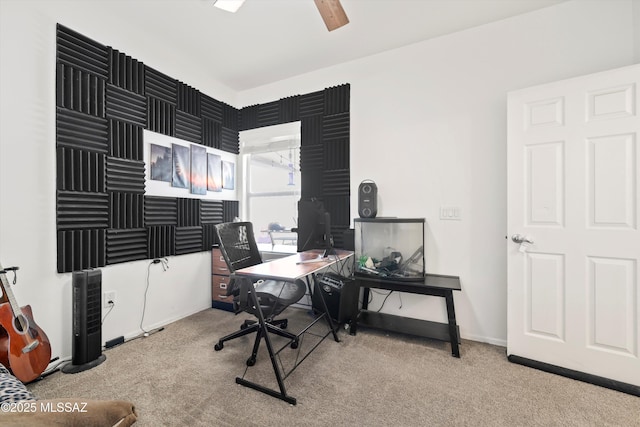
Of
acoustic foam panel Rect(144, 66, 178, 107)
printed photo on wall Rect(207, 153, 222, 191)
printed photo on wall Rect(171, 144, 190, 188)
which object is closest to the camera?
acoustic foam panel Rect(144, 66, 178, 107)

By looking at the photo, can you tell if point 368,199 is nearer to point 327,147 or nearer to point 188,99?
point 327,147

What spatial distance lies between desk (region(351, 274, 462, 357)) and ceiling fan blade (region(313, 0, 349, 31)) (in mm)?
2266

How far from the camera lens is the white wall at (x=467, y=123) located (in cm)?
221

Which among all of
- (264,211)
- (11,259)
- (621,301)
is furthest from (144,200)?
(621,301)

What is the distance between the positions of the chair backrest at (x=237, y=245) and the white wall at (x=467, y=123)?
1.46m

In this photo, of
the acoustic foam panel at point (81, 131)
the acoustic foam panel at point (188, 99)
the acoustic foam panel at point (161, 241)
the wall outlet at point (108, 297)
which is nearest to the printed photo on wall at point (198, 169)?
the acoustic foam panel at point (188, 99)

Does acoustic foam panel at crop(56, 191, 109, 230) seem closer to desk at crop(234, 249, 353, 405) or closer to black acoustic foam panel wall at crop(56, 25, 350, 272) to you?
black acoustic foam panel wall at crop(56, 25, 350, 272)

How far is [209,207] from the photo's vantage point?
11.3 feet

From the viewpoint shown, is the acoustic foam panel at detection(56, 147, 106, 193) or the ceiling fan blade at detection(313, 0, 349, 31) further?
the acoustic foam panel at detection(56, 147, 106, 193)

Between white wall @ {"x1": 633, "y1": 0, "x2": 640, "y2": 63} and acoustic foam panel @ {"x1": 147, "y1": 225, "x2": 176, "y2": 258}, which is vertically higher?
white wall @ {"x1": 633, "y1": 0, "x2": 640, "y2": 63}

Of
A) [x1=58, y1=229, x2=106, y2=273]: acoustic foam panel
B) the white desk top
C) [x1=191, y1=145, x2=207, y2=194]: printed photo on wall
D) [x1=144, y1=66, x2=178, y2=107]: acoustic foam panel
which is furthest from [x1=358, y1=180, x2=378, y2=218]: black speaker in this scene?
[x1=58, y1=229, x2=106, y2=273]: acoustic foam panel

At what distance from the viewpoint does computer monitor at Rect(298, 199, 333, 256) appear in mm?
2350

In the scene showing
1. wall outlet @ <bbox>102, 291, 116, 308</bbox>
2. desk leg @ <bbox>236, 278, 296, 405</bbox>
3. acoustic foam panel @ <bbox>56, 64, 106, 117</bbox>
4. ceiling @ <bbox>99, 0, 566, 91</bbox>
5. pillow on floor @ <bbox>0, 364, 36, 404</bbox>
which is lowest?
desk leg @ <bbox>236, 278, 296, 405</bbox>

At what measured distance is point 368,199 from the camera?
2.80 metres
